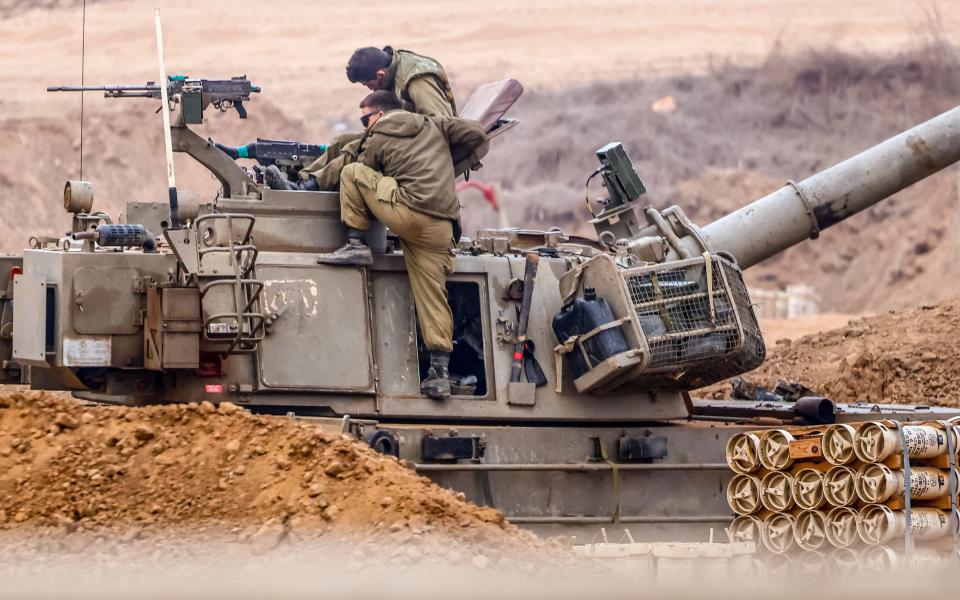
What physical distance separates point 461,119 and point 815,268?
23.2 metres

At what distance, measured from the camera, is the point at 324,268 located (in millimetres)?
11930

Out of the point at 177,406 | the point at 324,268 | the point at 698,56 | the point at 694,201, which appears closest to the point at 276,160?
the point at 324,268

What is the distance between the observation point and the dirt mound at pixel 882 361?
1792cm

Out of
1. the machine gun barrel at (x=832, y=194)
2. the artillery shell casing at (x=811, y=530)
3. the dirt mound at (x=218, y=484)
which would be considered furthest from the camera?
the machine gun barrel at (x=832, y=194)

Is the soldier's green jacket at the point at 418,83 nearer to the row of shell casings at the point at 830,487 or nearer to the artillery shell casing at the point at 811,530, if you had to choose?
the row of shell casings at the point at 830,487

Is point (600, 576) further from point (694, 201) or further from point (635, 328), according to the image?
point (694, 201)

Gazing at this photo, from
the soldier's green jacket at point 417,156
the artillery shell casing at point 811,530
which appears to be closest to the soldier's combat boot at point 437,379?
the soldier's green jacket at point 417,156

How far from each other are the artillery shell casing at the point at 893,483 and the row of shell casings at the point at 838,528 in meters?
0.07

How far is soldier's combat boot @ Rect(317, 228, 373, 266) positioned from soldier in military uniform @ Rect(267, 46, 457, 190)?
1.80 ft

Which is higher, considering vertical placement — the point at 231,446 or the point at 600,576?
the point at 231,446

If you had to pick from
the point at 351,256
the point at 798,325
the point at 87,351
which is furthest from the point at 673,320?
the point at 798,325

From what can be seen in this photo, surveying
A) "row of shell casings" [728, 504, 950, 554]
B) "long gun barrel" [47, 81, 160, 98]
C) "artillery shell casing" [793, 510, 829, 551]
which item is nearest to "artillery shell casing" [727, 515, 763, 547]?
"row of shell casings" [728, 504, 950, 554]

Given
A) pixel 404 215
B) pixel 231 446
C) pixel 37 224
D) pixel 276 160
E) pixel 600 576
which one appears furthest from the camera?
pixel 37 224

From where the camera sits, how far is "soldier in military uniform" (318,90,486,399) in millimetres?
11844
